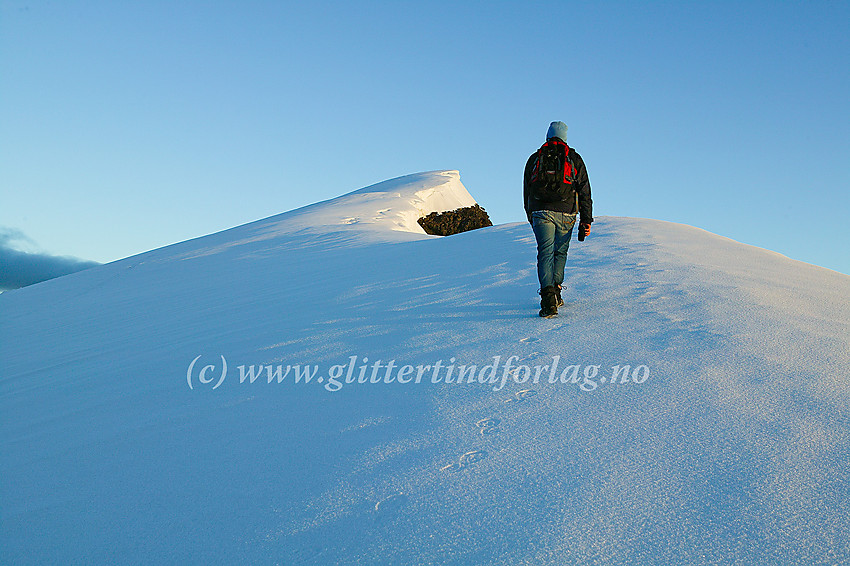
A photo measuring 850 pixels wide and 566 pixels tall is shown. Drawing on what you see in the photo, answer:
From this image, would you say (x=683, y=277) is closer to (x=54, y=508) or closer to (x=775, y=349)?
(x=775, y=349)

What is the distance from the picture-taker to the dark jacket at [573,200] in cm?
472

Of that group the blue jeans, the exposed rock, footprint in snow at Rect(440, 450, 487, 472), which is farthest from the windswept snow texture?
the exposed rock

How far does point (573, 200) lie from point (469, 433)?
2.71 m

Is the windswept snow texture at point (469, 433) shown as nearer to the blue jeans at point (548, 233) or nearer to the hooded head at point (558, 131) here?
the blue jeans at point (548, 233)

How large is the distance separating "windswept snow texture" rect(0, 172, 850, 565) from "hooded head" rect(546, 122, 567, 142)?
1501 millimetres

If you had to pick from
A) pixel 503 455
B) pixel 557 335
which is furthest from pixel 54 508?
pixel 557 335

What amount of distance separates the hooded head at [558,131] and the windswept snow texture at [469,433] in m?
1.50

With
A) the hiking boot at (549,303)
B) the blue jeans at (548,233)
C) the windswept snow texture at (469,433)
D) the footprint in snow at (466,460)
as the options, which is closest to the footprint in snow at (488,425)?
the windswept snow texture at (469,433)

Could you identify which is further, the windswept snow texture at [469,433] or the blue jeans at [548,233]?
the blue jeans at [548,233]

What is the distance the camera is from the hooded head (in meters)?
4.68

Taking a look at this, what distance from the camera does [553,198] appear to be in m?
4.68

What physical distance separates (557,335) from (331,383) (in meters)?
1.70

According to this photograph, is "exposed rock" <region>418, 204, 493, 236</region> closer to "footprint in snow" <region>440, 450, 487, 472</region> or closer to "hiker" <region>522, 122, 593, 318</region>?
"hiker" <region>522, 122, 593, 318</region>

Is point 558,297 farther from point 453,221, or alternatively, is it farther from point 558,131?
point 453,221
